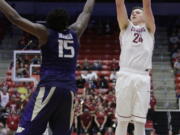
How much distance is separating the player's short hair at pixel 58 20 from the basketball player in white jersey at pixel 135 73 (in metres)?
1.84

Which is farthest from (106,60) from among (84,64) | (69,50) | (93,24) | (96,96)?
(69,50)

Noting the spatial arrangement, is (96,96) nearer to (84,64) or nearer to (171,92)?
(84,64)

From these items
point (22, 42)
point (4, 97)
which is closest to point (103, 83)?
point (4, 97)

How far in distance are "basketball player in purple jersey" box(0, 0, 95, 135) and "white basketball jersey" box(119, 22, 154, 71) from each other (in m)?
1.74

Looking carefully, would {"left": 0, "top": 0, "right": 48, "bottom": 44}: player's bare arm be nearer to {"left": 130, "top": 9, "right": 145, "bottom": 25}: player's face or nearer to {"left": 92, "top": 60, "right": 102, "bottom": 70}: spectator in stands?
{"left": 130, "top": 9, "right": 145, "bottom": 25}: player's face

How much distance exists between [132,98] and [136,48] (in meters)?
0.71

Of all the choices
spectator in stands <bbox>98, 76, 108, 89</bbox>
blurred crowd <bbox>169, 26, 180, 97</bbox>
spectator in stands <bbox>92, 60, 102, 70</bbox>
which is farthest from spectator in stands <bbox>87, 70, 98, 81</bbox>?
blurred crowd <bbox>169, 26, 180, 97</bbox>

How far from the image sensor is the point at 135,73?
23.7ft

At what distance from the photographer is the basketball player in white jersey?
7.15 metres

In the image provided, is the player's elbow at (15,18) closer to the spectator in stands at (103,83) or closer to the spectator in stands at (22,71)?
the spectator in stands at (22,71)

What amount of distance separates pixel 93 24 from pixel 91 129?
37.1ft

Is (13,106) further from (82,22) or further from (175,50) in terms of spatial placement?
→ (82,22)

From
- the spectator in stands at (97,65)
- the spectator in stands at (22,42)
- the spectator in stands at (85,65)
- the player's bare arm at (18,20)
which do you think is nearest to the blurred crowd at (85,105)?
the spectator in stands at (85,65)

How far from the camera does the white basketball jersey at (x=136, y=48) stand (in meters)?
7.21
